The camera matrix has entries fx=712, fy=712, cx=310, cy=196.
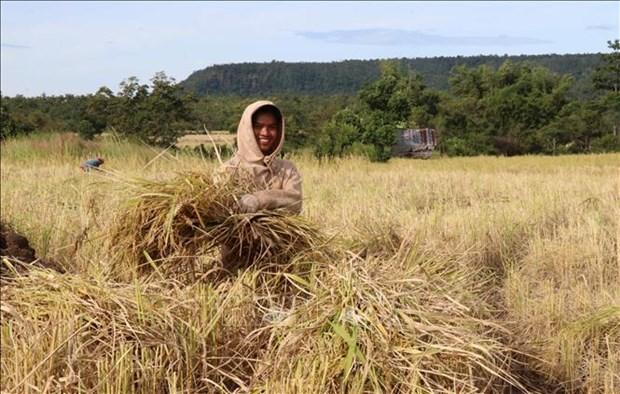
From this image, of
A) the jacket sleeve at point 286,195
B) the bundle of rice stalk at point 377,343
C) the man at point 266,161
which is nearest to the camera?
the bundle of rice stalk at point 377,343

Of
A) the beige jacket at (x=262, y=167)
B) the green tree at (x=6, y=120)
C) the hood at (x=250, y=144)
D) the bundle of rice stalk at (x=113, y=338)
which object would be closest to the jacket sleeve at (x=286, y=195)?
the beige jacket at (x=262, y=167)

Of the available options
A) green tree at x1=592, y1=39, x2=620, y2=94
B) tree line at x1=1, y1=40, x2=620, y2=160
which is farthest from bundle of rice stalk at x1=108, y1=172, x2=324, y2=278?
green tree at x1=592, y1=39, x2=620, y2=94

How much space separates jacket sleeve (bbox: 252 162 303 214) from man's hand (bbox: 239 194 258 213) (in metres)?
0.03

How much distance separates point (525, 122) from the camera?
39.2 metres

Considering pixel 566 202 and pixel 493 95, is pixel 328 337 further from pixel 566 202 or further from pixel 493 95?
pixel 493 95

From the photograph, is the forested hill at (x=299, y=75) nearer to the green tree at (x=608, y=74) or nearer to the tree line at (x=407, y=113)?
the tree line at (x=407, y=113)

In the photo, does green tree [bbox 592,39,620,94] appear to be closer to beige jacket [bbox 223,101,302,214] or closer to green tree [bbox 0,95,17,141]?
green tree [bbox 0,95,17,141]

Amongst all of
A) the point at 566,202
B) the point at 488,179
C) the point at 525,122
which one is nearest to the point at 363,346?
the point at 566,202

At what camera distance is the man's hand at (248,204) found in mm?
3252

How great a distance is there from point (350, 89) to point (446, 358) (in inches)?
4803

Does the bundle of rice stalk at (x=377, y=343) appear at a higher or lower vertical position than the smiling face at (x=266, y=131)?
lower

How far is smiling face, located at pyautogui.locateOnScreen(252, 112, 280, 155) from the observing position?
3.70m

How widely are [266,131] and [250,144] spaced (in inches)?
4.8

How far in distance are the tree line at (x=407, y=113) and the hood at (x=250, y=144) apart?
4.94 meters
